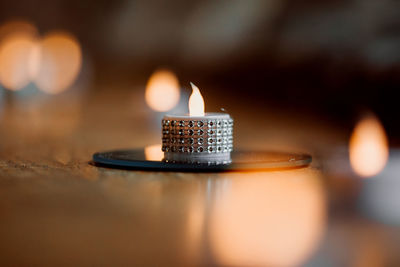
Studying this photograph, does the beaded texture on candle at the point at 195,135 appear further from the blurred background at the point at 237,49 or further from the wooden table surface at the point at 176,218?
the blurred background at the point at 237,49

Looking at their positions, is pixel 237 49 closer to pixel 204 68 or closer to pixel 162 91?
pixel 204 68

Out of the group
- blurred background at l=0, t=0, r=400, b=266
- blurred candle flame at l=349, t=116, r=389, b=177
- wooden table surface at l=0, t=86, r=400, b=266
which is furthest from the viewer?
blurred background at l=0, t=0, r=400, b=266

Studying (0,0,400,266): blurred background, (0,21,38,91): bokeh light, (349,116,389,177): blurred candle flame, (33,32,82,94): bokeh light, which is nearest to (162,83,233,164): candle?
(349,116,389,177): blurred candle flame

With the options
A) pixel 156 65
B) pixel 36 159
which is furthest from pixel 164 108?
pixel 36 159

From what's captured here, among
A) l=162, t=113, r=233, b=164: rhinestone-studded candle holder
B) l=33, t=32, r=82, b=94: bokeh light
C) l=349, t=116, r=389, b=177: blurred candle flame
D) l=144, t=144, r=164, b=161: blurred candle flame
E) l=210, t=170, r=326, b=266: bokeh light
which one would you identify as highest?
l=33, t=32, r=82, b=94: bokeh light

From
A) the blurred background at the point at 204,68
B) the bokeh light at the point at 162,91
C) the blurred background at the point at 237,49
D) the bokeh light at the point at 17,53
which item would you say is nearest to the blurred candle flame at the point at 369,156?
the blurred background at the point at 204,68

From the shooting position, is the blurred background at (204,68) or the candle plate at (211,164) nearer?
the candle plate at (211,164)

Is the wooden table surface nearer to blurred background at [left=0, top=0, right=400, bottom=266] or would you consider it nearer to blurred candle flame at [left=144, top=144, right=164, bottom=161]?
blurred candle flame at [left=144, top=144, right=164, bottom=161]
